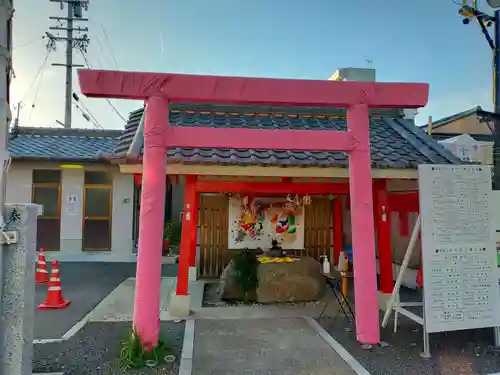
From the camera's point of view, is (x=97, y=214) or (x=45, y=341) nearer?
(x=45, y=341)

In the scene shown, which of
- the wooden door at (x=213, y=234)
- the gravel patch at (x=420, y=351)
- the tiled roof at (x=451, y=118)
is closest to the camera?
the gravel patch at (x=420, y=351)

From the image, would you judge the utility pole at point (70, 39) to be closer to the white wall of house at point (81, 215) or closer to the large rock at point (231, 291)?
the white wall of house at point (81, 215)

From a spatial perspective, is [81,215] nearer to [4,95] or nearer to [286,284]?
[286,284]

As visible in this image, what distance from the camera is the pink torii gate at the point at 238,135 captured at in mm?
4723

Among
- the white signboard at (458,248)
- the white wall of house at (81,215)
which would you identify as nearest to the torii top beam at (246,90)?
the white signboard at (458,248)

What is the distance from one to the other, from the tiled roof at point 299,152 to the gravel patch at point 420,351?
2.69 meters

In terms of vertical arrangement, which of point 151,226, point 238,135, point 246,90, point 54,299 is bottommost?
point 54,299

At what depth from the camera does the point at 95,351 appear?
5000 millimetres

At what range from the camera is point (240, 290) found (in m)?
7.75

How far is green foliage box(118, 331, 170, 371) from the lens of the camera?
446 centimetres

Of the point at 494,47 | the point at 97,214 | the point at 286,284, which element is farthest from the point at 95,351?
the point at 97,214

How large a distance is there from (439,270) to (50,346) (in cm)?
538

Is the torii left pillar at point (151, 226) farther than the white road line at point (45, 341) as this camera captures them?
No

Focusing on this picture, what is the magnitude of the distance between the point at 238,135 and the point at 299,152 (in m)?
2.04
